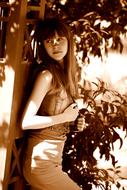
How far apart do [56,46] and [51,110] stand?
0.40 metres

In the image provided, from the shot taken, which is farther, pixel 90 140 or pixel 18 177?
pixel 90 140

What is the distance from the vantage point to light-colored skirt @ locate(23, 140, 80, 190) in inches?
104

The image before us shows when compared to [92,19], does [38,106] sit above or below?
below

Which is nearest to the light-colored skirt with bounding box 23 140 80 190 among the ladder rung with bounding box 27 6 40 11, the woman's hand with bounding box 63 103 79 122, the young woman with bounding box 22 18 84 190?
the young woman with bounding box 22 18 84 190

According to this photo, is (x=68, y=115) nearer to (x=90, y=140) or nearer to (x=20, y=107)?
(x=20, y=107)

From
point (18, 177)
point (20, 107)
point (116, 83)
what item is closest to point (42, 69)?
point (20, 107)

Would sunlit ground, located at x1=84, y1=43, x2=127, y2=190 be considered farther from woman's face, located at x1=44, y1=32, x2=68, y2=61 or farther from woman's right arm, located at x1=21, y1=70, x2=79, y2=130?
woman's right arm, located at x1=21, y1=70, x2=79, y2=130

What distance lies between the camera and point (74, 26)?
3.10m

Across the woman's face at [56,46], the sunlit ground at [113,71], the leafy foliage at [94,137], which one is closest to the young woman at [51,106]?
the woman's face at [56,46]

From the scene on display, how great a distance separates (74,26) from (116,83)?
4.57ft

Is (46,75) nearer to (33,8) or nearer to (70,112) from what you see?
(70,112)

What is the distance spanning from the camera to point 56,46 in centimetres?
265

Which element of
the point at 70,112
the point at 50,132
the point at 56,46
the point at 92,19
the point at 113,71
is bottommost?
the point at 50,132

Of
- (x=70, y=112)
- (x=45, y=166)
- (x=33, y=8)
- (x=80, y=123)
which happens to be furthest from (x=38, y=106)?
(x=33, y=8)
